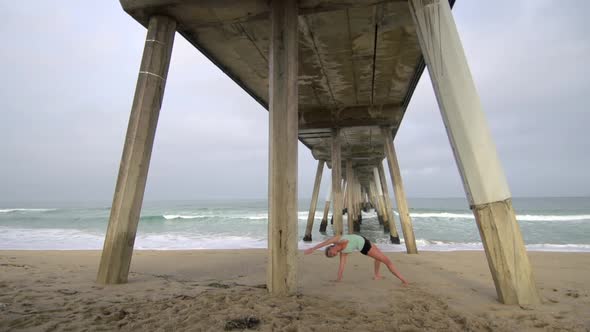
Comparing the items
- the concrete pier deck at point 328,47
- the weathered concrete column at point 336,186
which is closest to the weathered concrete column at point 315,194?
the weathered concrete column at point 336,186

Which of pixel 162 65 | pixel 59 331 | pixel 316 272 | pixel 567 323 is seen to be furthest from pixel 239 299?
pixel 162 65

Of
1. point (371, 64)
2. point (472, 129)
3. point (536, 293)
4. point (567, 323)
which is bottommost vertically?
point (567, 323)

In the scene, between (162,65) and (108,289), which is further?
(162,65)

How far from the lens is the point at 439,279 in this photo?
4.82m

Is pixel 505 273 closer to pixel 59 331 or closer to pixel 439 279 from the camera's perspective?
pixel 439 279

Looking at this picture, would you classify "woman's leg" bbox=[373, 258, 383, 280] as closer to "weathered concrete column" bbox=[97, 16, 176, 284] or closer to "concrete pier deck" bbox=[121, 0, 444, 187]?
"weathered concrete column" bbox=[97, 16, 176, 284]

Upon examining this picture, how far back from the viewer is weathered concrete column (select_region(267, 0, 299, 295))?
11.7 ft

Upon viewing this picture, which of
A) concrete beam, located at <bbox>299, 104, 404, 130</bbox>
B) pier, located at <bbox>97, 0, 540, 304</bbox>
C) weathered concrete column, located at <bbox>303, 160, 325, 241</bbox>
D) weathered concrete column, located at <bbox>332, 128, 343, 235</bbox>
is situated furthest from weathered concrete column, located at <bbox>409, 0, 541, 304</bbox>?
weathered concrete column, located at <bbox>303, 160, 325, 241</bbox>

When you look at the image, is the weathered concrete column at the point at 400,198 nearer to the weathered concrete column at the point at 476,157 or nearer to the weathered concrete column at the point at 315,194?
the weathered concrete column at the point at 476,157

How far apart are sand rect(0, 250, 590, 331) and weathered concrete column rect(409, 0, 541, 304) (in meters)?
0.37

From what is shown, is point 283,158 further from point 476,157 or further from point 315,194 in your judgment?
point 315,194

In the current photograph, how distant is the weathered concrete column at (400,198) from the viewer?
8.23 m

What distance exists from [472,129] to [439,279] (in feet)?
8.77

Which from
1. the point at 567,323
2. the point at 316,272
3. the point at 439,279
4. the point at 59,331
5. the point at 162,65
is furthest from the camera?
the point at 316,272
